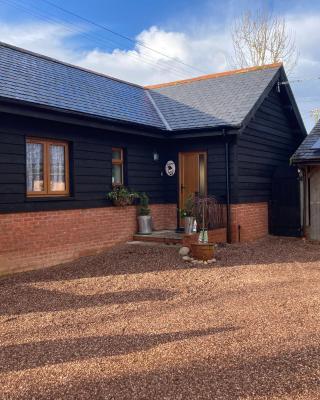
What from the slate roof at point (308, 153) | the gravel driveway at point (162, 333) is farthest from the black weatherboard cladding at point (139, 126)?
the gravel driveway at point (162, 333)

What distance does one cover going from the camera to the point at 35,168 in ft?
30.3

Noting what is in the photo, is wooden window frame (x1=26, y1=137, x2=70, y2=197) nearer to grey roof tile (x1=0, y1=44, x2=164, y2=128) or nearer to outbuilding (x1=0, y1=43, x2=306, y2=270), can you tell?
outbuilding (x1=0, y1=43, x2=306, y2=270)

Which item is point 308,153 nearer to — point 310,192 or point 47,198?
point 310,192

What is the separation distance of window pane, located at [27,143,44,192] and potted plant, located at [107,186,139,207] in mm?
2042

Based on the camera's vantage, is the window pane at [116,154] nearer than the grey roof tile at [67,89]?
No

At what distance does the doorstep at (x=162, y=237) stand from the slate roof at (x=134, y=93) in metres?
3.00

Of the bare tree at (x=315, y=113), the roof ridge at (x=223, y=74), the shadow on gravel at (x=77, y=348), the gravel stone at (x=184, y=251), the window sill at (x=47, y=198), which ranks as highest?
the bare tree at (x=315, y=113)

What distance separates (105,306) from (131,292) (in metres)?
0.86

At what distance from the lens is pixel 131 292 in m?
6.93

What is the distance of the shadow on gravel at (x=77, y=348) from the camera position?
4133 millimetres

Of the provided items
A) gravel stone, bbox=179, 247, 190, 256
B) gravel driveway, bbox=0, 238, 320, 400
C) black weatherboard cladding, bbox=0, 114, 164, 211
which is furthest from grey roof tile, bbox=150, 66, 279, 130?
gravel driveway, bbox=0, 238, 320, 400

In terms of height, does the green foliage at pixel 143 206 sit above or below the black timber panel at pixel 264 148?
below

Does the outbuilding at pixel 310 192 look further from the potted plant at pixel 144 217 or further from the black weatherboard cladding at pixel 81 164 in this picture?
the potted plant at pixel 144 217

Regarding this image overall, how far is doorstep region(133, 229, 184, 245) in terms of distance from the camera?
10922 mm
